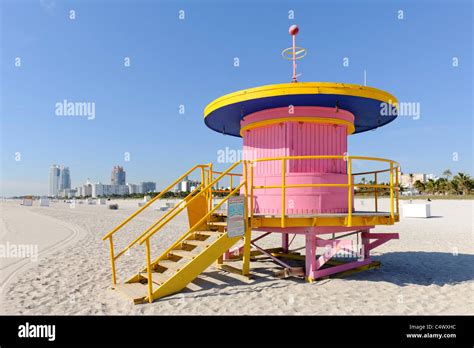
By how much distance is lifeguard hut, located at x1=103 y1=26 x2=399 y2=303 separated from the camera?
271 inches

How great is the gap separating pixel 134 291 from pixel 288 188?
3966 mm

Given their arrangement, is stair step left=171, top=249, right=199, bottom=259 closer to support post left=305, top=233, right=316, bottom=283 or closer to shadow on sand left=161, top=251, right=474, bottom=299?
shadow on sand left=161, top=251, right=474, bottom=299

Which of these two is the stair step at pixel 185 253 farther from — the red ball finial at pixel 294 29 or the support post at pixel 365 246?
the red ball finial at pixel 294 29

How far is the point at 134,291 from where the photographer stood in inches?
253

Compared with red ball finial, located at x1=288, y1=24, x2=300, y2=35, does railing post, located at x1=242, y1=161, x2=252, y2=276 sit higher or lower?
lower

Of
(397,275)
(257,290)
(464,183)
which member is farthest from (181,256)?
(464,183)

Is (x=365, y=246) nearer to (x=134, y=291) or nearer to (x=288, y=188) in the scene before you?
(x=288, y=188)

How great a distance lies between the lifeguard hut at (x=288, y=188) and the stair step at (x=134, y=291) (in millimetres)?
20

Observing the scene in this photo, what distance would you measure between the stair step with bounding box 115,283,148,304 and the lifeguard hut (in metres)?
0.02

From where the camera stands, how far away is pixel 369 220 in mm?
7191

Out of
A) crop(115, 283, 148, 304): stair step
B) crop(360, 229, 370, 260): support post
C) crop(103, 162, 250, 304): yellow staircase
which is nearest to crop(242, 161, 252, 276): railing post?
crop(103, 162, 250, 304): yellow staircase

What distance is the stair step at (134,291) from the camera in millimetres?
5973
